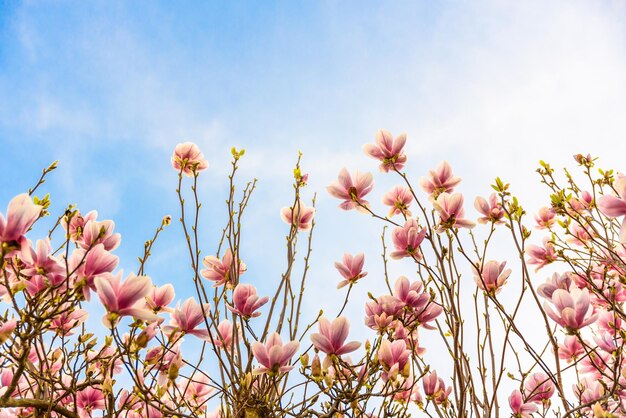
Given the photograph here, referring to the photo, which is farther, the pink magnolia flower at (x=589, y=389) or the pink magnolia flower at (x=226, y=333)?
the pink magnolia flower at (x=589, y=389)

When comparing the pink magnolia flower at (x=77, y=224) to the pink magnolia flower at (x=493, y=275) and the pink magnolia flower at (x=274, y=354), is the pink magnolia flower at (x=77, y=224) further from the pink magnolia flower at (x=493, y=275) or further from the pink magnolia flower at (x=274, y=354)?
the pink magnolia flower at (x=493, y=275)

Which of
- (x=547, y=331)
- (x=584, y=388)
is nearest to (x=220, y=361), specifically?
(x=547, y=331)

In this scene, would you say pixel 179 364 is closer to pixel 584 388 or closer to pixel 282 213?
pixel 282 213

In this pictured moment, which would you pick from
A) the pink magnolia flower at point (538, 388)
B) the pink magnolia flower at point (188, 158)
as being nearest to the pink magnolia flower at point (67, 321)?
the pink magnolia flower at point (188, 158)

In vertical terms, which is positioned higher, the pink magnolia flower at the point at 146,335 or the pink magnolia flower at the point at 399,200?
the pink magnolia flower at the point at 399,200

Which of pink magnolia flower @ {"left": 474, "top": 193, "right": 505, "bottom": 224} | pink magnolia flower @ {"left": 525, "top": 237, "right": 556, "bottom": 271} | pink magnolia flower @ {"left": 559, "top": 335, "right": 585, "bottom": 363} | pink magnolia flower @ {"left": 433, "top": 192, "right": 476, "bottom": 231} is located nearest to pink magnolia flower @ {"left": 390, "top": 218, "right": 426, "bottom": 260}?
pink magnolia flower @ {"left": 433, "top": 192, "right": 476, "bottom": 231}

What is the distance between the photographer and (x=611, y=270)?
338 centimetres

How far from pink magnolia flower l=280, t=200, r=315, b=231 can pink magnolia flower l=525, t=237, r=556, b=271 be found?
149cm

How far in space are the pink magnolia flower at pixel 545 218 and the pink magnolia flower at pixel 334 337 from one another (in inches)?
86.8

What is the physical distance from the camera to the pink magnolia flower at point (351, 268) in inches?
96.7

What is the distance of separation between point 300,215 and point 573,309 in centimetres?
150

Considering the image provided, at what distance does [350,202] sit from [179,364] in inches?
52.2

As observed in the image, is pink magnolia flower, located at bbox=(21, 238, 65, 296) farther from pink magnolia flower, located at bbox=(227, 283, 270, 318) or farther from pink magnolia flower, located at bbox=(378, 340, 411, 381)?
pink magnolia flower, located at bbox=(378, 340, 411, 381)

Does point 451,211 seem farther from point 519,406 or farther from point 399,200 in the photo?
point 519,406
